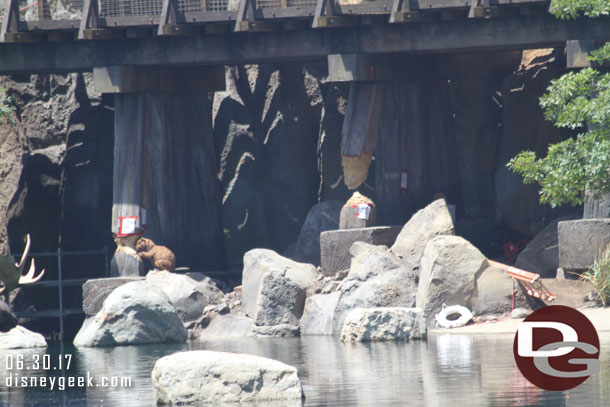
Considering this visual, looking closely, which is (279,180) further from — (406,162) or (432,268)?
(432,268)

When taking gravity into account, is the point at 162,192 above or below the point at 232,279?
above

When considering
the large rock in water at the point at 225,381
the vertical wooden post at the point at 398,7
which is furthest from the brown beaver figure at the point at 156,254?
the large rock in water at the point at 225,381

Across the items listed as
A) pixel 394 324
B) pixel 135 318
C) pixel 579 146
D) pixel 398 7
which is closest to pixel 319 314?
pixel 394 324

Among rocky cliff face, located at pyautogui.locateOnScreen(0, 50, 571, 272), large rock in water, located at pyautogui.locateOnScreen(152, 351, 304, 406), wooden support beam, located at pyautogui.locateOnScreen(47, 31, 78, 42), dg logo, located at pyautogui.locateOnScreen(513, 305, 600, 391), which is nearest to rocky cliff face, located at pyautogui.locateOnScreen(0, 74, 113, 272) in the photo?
rocky cliff face, located at pyautogui.locateOnScreen(0, 50, 571, 272)

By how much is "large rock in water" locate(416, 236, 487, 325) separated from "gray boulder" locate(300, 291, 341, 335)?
1.34 metres

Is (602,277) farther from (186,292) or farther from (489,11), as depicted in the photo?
(186,292)

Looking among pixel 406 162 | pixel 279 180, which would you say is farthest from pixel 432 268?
pixel 279 180

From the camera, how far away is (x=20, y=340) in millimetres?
17359

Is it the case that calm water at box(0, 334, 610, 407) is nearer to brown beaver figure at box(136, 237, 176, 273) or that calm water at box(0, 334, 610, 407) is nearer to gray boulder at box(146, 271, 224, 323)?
gray boulder at box(146, 271, 224, 323)

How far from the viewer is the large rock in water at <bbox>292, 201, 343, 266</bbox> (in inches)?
862

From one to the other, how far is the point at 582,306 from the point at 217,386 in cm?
752

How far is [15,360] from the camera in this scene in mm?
15203

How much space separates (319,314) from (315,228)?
17.5 ft

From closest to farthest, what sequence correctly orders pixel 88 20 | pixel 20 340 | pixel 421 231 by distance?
pixel 20 340 → pixel 421 231 → pixel 88 20
